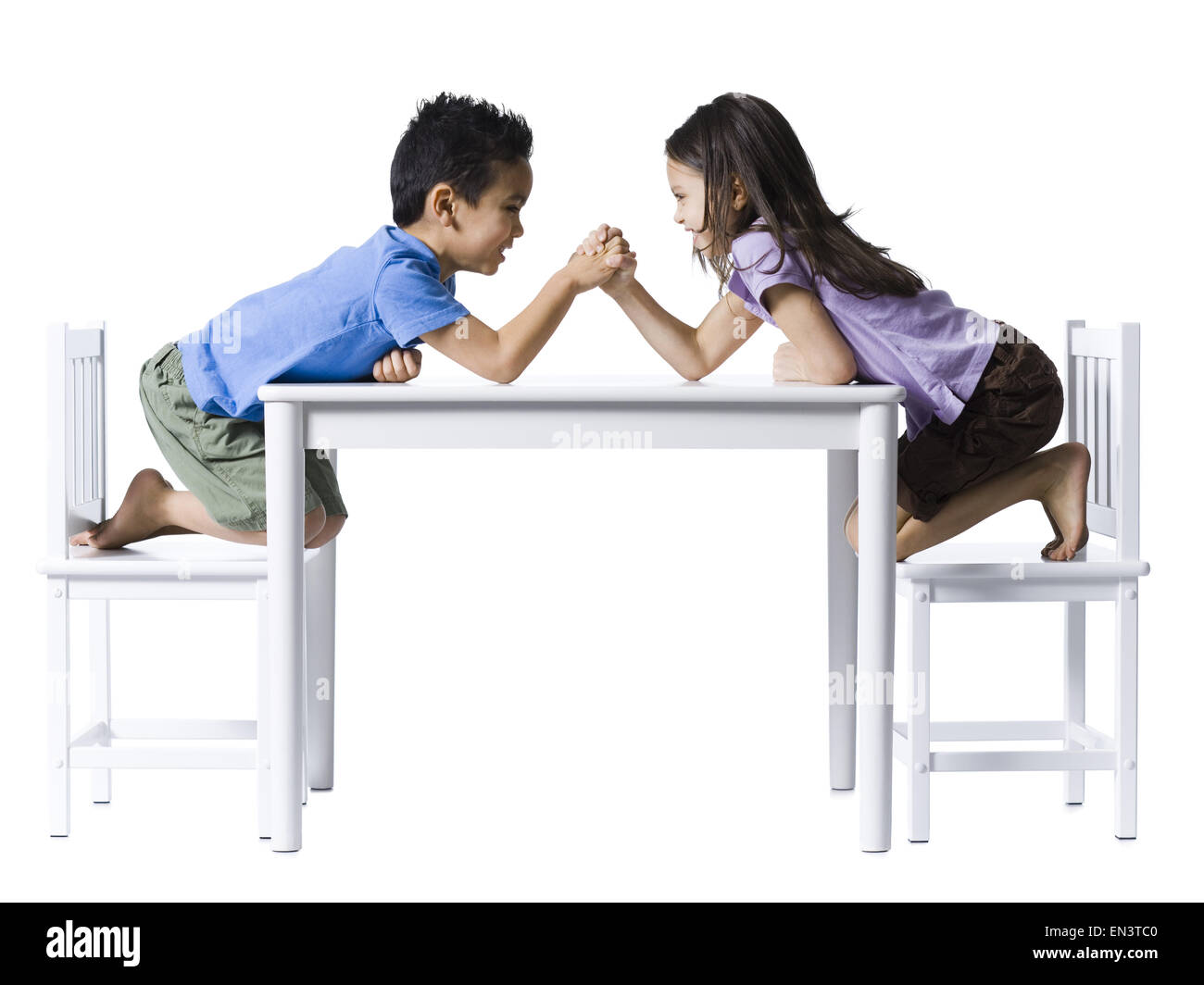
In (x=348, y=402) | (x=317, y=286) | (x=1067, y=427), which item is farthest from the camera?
(x=1067, y=427)

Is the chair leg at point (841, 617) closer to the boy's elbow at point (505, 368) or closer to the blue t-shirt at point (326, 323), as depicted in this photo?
the blue t-shirt at point (326, 323)

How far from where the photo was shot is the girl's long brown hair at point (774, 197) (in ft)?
11.2

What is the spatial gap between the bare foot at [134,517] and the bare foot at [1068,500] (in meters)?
1.67

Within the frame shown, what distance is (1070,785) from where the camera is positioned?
380cm

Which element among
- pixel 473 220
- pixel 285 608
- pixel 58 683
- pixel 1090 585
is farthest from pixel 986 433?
pixel 58 683

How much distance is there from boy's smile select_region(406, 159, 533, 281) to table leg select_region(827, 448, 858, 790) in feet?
2.73

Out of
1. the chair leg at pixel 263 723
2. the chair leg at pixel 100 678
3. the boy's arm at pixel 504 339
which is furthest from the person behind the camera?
the chair leg at pixel 100 678

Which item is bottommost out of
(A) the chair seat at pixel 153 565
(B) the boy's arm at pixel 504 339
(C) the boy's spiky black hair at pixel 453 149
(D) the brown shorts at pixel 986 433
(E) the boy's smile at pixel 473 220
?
(A) the chair seat at pixel 153 565

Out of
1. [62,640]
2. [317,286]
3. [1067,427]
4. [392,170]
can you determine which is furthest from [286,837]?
[1067,427]

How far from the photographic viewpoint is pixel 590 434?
3.28 m

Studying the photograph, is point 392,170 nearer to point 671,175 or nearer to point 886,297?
point 671,175

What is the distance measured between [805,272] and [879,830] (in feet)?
3.20

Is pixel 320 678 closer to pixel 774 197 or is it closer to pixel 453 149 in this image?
pixel 453 149

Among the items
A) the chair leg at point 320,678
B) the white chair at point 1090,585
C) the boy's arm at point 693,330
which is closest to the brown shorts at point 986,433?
the white chair at point 1090,585
